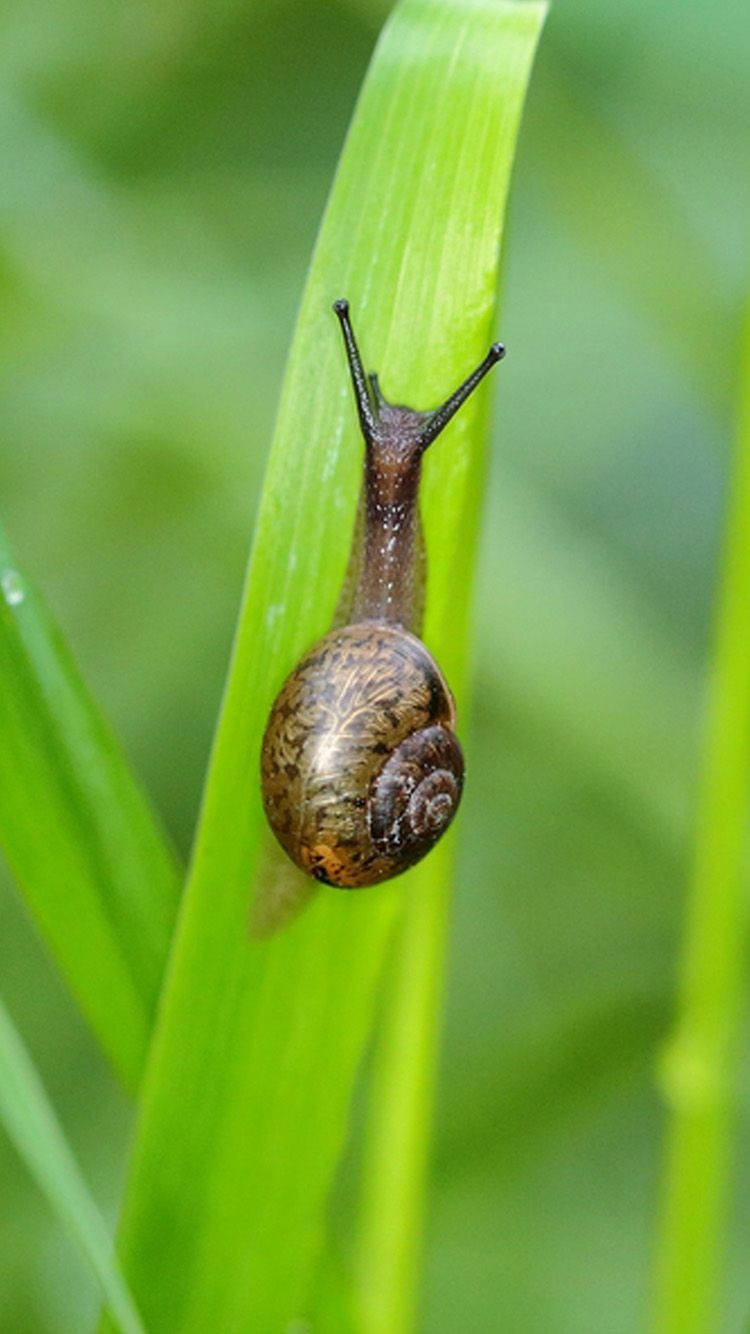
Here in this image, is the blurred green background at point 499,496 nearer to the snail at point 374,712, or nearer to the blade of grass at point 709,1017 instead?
the blade of grass at point 709,1017

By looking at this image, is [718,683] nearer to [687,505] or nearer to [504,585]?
[504,585]

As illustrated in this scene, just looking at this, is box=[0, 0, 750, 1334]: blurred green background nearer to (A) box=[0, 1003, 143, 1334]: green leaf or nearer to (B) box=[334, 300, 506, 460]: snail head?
(B) box=[334, 300, 506, 460]: snail head

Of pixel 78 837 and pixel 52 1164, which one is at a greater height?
pixel 78 837

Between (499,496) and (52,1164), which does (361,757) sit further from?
(499,496)

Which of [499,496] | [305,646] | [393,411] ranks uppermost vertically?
[393,411]

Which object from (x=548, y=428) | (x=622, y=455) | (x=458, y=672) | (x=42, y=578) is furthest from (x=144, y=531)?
(x=458, y=672)

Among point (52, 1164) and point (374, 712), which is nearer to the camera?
point (52, 1164)

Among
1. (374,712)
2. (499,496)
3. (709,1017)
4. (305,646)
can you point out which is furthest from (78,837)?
(499,496)
